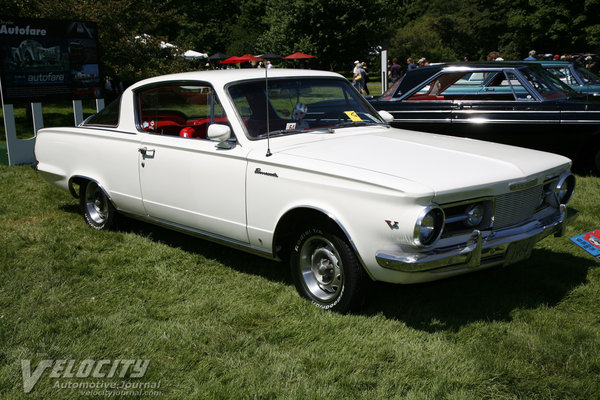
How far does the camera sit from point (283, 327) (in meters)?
3.97

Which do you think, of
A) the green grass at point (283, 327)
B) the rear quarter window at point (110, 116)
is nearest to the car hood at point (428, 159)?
the green grass at point (283, 327)

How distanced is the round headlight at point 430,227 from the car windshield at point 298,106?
1522 mm

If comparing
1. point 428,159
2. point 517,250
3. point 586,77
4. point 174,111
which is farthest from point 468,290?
point 586,77

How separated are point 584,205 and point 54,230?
6025 mm

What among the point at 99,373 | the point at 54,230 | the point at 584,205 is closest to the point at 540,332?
the point at 99,373

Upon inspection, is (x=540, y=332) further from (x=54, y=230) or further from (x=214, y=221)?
(x=54, y=230)

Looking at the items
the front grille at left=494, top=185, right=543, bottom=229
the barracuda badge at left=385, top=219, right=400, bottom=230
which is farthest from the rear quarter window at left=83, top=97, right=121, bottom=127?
the front grille at left=494, top=185, right=543, bottom=229

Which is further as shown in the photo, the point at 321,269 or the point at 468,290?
the point at 468,290

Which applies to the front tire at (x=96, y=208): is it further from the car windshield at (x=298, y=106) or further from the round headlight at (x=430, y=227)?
the round headlight at (x=430, y=227)

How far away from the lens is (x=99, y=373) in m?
3.44

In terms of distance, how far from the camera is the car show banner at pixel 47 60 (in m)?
10.1

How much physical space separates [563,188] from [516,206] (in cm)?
76

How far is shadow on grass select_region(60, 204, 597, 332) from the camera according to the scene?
4117mm

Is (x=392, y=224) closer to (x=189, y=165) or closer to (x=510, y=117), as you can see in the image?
(x=189, y=165)
